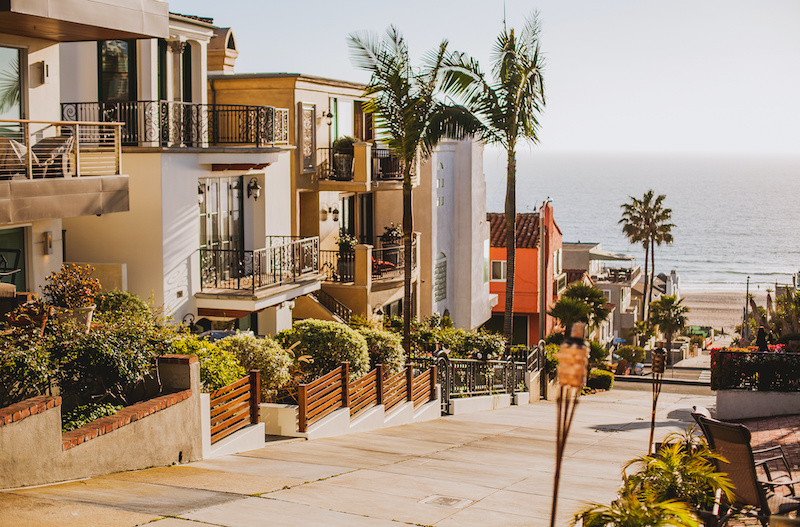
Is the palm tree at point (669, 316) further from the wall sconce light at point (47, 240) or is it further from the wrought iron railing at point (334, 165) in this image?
the wall sconce light at point (47, 240)

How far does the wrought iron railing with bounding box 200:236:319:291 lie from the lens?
68.0ft

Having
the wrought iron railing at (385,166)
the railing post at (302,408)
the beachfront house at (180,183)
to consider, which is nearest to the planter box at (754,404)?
the railing post at (302,408)

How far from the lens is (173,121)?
1964cm

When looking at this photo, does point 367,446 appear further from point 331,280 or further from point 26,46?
point 331,280

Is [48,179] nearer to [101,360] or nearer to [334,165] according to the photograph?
[101,360]

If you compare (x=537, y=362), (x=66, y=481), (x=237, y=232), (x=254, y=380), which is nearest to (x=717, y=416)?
(x=537, y=362)

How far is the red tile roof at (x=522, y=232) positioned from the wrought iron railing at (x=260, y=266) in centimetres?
2602

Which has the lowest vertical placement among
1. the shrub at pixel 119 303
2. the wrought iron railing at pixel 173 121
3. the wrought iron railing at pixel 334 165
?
the shrub at pixel 119 303

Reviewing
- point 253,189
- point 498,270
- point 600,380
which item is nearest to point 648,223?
point 498,270

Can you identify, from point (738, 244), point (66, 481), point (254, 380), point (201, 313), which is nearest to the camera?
point (66, 481)

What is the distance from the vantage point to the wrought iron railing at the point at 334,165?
27188 millimetres

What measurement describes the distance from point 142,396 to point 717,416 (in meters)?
12.3

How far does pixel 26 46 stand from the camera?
603 inches

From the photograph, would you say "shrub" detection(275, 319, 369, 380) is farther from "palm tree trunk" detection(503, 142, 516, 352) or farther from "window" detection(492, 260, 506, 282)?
"window" detection(492, 260, 506, 282)
